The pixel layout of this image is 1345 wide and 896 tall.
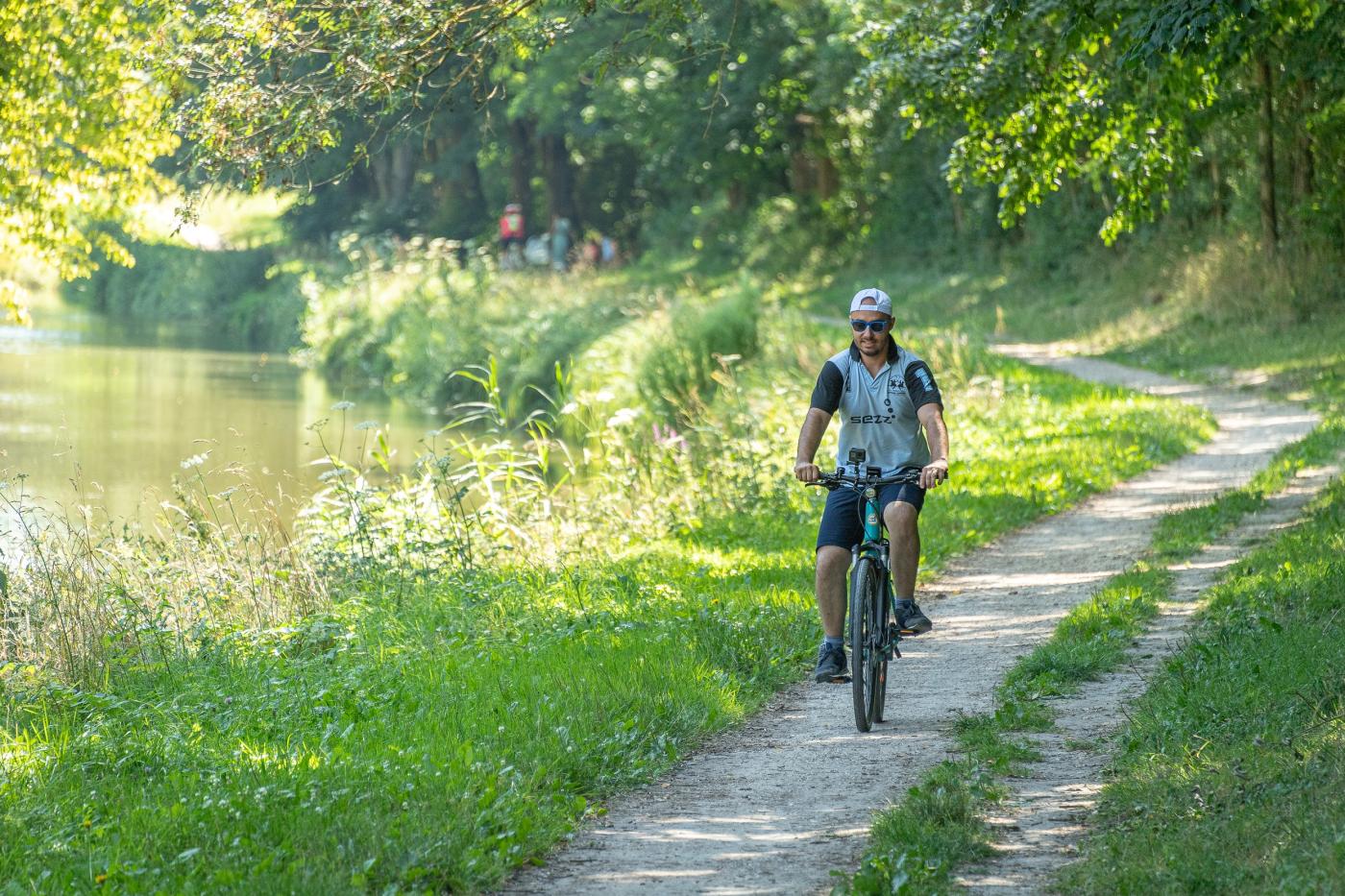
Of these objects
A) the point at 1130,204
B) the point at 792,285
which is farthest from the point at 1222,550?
the point at 792,285

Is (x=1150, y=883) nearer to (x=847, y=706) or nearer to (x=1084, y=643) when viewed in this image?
(x=847, y=706)

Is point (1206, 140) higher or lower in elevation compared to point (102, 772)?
higher

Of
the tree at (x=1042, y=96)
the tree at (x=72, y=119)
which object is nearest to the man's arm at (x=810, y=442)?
the tree at (x=72, y=119)

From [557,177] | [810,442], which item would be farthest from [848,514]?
[557,177]

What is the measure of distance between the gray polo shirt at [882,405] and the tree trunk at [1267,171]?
1748 centimetres

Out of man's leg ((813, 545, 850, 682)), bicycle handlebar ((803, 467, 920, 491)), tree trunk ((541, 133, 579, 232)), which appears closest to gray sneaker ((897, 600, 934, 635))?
man's leg ((813, 545, 850, 682))

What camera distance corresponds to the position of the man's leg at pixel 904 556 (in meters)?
7.16

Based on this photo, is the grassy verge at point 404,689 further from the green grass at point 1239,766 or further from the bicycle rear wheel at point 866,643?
the green grass at point 1239,766

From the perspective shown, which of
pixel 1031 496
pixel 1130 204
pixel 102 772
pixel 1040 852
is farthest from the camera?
pixel 1130 204

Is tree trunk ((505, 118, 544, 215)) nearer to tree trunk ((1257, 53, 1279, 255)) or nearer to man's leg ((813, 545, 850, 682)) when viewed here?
tree trunk ((1257, 53, 1279, 255))

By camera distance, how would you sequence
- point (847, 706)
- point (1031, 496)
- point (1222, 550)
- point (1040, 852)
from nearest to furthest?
1. point (1040, 852)
2. point (847, 706)
3. point (1222, 550)
4. point (1031, 496)

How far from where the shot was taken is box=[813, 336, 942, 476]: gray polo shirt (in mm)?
7258

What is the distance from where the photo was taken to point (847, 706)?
7598 millimetres

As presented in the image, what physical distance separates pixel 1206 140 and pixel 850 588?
23481mm
